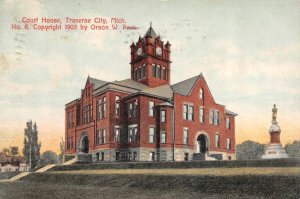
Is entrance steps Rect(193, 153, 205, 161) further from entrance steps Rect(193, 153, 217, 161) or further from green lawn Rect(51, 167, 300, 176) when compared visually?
green lawn Rect(51, 167, 300, 176)

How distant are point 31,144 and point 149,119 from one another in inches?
373

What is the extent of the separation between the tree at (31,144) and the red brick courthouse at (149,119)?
4.70 metres

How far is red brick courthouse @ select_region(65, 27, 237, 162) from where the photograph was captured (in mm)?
25109

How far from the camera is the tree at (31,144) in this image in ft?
55.6

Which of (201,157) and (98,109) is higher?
(98,109)

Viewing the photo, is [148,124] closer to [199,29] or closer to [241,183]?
[199,29]

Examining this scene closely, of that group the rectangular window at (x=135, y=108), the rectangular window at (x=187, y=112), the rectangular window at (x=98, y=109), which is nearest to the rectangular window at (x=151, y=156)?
the rectangular window at (x=135, y=108)

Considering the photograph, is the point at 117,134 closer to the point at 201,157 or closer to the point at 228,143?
the point at 201,157

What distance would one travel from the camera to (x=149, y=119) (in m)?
25.7

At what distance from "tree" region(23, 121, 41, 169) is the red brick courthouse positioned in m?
4.70

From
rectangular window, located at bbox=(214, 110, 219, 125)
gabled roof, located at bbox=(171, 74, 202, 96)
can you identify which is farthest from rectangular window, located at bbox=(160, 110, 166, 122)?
rectangular window, located at bbox=(214, 110, 219, 125)

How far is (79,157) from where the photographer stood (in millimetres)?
27141

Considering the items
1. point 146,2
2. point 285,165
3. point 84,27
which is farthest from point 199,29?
point 285,165

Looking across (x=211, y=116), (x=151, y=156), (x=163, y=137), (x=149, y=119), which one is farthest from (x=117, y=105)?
(x=211, y=116)
